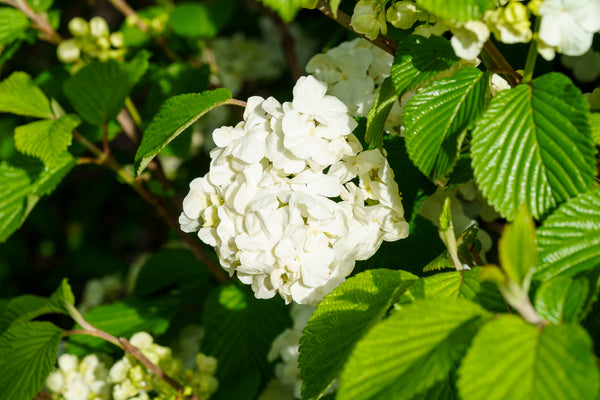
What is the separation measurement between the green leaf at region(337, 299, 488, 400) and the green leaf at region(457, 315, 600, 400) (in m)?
0.04

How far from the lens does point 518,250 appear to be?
56cm

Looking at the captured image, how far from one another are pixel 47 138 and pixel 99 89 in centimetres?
16

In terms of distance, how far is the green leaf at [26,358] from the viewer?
3.17 ft

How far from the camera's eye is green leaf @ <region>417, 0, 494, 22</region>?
2.01 feet

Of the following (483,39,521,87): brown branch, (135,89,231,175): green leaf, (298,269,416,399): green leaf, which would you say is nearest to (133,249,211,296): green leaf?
(135,89,231,175): green leaf

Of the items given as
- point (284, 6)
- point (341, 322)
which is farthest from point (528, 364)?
point (284, 6)

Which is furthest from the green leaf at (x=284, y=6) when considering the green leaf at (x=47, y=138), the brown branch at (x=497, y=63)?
the green leaf at (x=47, y=138)

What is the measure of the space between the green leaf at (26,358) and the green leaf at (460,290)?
63 centimetres

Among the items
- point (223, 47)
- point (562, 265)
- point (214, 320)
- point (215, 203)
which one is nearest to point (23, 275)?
point (223, 47)

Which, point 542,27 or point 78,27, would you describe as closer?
point 542,27

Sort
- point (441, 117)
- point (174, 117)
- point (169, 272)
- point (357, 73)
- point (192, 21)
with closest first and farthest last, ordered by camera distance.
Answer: point (441, 117) < point (174, 117) < point (357, 73) < point (169, 272) < point (192, 21)

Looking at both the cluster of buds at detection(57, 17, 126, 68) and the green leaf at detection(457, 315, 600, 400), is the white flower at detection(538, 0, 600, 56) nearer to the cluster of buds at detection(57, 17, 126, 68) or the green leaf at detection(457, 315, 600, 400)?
the green leaf at detection(457, 315, 600, 400)

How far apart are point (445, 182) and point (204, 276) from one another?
2.86 feet

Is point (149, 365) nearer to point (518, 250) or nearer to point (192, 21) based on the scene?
point (518, 250)
